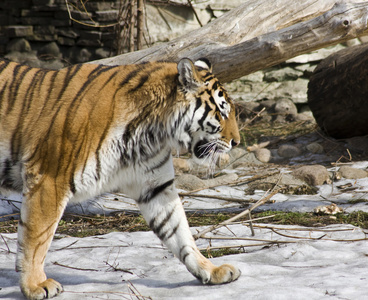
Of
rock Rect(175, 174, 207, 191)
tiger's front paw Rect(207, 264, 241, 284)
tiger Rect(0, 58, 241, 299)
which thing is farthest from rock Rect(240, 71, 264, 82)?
tiger's front paw Rect(207, 264, 241, 284)

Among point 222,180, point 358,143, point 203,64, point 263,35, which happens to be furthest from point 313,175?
point 203,64

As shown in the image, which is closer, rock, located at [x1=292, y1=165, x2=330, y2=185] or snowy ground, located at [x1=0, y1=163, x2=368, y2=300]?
snowy ground, located at [x1=0, y1=163, x2=368, y2=300]

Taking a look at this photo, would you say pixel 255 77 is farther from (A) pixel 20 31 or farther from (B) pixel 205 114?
(B) pixel 205 114

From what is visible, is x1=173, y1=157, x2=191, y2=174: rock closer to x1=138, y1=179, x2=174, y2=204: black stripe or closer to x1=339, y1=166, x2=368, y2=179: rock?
x1=339, y1=166, x2=368, y2=179: rock

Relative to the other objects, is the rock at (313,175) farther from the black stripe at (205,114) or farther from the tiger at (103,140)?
the black stripe at (205,114)

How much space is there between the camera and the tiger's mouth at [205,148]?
319 centimetres

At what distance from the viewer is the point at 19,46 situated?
7.71 meters

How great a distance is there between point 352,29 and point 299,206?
5.19ft

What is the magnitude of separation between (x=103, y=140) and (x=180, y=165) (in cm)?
318

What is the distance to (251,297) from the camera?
2.70 m

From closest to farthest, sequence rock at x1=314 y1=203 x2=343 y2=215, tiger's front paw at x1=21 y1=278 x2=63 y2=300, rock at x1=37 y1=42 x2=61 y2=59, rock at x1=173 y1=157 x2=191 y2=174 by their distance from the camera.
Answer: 1. tiger's front paw at x1=21 y1=278 x2=63 y2=300
2. rock at x1=314 y1=203 x2=343 y2=215
3. rock at x1=173 y1=157 x2=191 y2=174
4. rock at x1=37 y1=42 x2=61 y2=59

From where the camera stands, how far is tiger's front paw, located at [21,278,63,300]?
110 inches

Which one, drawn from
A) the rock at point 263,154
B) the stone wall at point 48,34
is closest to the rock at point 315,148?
the rock at point 263,154

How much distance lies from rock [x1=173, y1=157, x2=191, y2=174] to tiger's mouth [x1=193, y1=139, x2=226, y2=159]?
9.19ft
